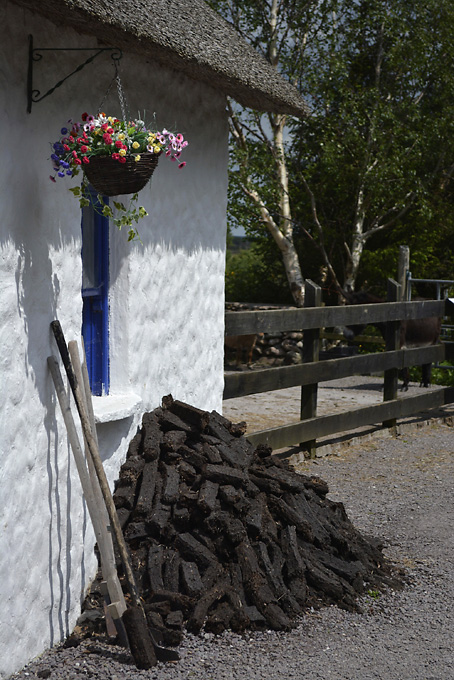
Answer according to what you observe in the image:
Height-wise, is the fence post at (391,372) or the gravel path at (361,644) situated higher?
the fence post at (391,372)

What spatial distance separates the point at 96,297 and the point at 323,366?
359 cm

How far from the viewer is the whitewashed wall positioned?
378 cm

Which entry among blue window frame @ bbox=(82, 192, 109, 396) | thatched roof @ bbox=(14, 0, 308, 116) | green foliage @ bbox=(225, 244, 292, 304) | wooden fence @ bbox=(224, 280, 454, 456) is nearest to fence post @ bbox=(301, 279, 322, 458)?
wooden fence @ bbox=(224, 280, 454, 456)

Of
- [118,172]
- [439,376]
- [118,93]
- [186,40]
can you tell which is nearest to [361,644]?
[118,172]

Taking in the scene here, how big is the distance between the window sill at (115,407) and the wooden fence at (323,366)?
1743mm

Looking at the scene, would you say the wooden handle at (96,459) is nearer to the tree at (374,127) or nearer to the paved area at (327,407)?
the paved area at (327,407)

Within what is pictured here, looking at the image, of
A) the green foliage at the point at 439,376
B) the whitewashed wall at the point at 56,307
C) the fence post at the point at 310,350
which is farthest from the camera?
the green foliage at the point at 439,376

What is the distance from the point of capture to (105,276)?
504 centimetres

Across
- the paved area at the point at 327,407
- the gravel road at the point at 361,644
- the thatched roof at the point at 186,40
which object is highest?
the thatched roof at the point at 186,40

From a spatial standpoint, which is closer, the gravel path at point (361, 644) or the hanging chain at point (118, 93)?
the gravel path at point (361, 644)

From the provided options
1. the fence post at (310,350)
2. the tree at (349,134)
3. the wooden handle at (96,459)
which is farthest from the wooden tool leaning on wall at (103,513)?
the tree at (349,134)

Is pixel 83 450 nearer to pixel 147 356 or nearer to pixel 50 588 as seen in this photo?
pixel 50 588

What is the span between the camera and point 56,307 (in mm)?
4207

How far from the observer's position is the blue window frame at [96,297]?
491cm
